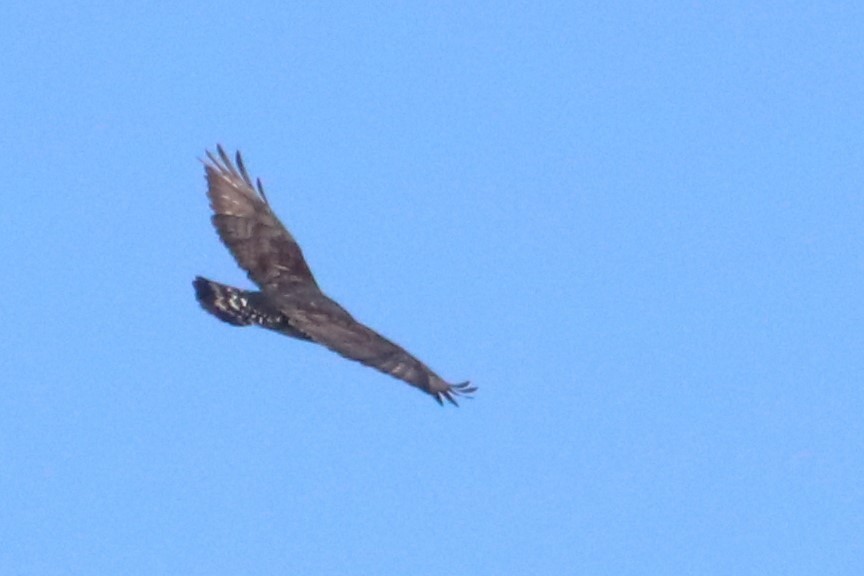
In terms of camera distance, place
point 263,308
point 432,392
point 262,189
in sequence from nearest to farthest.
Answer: point 432,392 → point 263,308 → point 262,189

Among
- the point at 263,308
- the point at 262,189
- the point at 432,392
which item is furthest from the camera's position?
the point at 262,189

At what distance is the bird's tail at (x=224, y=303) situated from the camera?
38.0m

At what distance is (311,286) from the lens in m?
39.8

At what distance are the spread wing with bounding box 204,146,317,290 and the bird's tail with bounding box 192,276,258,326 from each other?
5.55 ft

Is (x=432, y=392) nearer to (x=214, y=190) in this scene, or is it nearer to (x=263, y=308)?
(x=263, y=308)

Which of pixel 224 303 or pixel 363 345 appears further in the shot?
pixel 224 303

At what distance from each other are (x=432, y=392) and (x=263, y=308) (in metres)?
4.46

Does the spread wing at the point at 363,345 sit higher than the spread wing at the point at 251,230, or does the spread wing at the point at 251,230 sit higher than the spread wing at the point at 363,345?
the spread wing at the point at 251,230

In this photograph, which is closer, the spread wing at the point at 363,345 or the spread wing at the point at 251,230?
the spread wing at the point at 363,345

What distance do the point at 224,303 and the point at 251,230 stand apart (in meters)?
2.62

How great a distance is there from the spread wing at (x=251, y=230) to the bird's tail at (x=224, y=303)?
66.6 inches

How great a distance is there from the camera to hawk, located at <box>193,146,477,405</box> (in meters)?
35.6

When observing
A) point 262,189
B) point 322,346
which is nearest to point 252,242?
point 262,189

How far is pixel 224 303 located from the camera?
125ft
